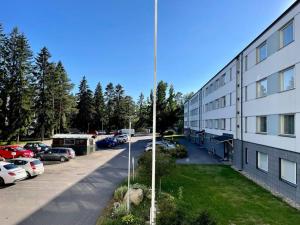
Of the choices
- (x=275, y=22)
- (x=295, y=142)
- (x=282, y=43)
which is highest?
(x=275, y=22)

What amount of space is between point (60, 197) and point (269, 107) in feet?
50.6

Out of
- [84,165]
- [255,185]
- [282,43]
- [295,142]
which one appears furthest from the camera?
[84,165]

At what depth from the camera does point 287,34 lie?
66.1ft

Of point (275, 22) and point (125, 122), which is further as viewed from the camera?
point (125, 122)

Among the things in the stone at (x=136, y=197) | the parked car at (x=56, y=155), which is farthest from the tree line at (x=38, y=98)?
the stone at (x=136, y=197)

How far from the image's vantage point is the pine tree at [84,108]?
93875 millimetres

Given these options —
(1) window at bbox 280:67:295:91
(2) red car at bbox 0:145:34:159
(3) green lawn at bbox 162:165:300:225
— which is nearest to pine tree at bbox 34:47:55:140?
(2) red car at bbox 0:145:34:159

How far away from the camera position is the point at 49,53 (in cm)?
6512

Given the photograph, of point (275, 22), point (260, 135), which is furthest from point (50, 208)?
point (275, 22)

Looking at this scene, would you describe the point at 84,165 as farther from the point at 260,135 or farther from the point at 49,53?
the point at 49,53

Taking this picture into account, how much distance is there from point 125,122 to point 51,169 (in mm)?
75447

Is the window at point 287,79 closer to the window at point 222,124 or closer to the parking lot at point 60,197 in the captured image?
the parking lot at point 60,197

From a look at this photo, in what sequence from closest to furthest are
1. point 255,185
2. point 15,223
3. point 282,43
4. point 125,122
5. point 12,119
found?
point 15,223 < point 282,43 < point 255,185 < point 12,119 < point 125,122

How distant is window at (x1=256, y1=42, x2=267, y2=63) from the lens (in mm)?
24391
